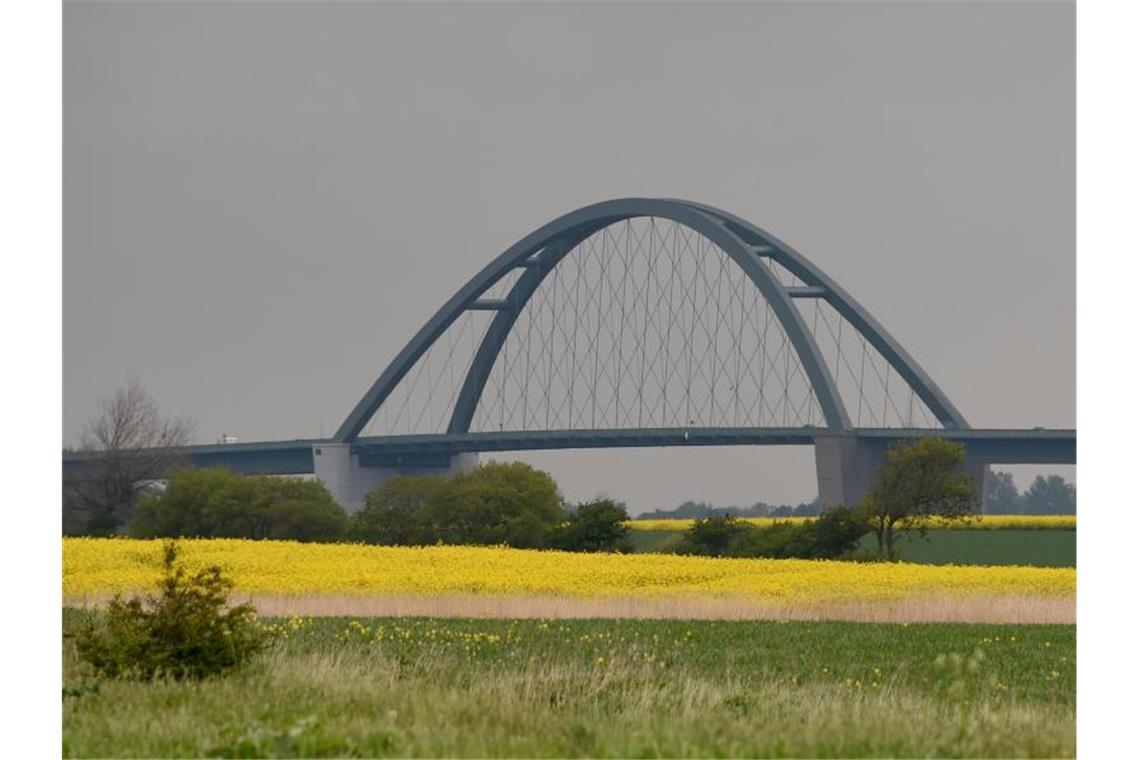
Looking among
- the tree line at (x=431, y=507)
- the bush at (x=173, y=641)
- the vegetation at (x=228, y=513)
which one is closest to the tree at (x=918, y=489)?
the tree line at (x=431, y=507)

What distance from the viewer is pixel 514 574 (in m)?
33.9

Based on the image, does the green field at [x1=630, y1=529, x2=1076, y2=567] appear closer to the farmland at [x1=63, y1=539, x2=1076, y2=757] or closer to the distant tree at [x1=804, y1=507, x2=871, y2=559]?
the distant tree at [x1=804, y1=507, x2=871, y2=559]

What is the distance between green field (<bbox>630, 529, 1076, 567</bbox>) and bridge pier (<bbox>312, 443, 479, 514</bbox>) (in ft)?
31.8

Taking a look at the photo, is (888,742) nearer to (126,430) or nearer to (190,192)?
(190,192)

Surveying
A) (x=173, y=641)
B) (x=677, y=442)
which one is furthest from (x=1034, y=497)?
(x=173, y=641)

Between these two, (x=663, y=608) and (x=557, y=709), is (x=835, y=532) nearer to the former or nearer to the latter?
(x=663, y=608)

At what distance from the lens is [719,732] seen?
36.6 feet

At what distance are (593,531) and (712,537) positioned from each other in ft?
9.96

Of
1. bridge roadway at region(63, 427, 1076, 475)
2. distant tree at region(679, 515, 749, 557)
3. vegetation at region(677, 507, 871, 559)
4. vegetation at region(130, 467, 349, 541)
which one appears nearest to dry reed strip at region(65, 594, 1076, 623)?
vegetation at region(677, 507, 871, 559)

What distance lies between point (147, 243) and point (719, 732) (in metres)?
33.2

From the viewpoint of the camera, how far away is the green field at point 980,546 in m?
48.7

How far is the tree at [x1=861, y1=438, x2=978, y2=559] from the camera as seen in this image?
47.7 metres
